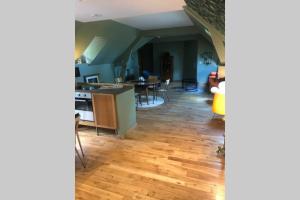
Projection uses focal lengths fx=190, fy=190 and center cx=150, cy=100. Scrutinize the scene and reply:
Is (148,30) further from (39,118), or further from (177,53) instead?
(39,118)

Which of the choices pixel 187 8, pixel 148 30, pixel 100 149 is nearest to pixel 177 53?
pixel 148 30

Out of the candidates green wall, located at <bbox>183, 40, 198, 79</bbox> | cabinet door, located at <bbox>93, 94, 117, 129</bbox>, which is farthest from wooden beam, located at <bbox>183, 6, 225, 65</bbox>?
green wall, located at <bbox>183, 40, 198, 79</bbox>

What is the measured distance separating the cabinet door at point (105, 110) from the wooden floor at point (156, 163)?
0.98ft

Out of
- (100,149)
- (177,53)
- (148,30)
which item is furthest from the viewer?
(177,53)

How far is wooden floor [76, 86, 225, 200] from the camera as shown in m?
2.31

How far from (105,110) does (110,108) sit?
144 mm

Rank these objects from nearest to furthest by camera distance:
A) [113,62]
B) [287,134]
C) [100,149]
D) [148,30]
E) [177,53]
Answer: [287,134]
[100,149]
[148,30]
[113,62]
[177,53]

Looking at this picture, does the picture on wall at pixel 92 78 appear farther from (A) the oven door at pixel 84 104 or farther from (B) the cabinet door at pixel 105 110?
(B) the cabinet door at pixel 105 110

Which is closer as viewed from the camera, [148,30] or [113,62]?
[148,30]

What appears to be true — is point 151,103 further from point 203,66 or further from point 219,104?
point 219,104

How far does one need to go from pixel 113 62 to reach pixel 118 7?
4.73 meters

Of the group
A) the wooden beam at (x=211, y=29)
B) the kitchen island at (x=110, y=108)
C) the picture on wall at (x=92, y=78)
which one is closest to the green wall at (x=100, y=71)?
the picture on wall at (x=92, y=78)

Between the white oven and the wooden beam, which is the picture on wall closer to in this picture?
the white oven

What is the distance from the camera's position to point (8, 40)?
1.83 ft
